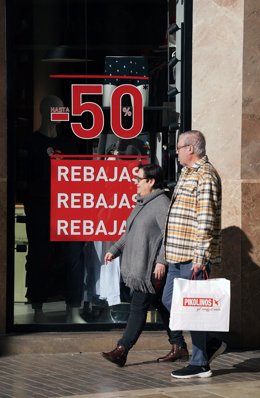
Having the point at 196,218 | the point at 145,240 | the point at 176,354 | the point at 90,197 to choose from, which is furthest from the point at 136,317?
the point at 90,197

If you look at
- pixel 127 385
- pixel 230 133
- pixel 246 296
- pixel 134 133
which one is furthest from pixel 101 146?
pixel 127 385

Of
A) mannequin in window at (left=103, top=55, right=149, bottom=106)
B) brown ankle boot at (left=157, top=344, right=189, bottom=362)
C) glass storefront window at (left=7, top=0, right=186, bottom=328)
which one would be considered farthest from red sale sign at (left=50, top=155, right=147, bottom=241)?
brown ankle boot at (left=157, top=344, right=189, bottom=362)

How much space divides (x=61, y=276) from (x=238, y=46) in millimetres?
2518

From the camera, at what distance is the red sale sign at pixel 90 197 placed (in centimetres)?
1038

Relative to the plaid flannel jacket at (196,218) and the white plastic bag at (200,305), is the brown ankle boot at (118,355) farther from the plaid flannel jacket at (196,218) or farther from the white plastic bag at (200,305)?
the plaid flannel jacket at (196,218)

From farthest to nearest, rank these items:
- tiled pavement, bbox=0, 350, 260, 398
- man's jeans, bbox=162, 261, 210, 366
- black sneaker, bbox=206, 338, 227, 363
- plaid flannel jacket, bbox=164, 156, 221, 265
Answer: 1. black sneaker, bbox=206, 338, 227, 363
2. man's jeans, bbox=162, 261, 210, 366
3. plaid flannel jacket, bbox=164, 156, 221, 265
4. tiled pavement, bbox=0, 350, 260, 398

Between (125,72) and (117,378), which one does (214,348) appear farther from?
(125,72)

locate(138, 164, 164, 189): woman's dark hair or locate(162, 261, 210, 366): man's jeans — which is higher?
locate(138, 164, 164, 189): woman's dark hair

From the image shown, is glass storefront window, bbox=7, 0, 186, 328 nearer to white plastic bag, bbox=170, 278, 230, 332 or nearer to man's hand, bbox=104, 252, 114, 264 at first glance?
man's hand, bbox=104, 252, 114, 264

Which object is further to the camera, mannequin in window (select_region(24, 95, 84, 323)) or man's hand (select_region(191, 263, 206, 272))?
mannequin in window (select_region(24, 95, 84, 323))

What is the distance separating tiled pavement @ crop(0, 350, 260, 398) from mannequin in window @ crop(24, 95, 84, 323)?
0.70m

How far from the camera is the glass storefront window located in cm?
1030

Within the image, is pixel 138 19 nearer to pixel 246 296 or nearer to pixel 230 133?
pixel 230 133

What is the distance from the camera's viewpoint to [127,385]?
8812 mm
